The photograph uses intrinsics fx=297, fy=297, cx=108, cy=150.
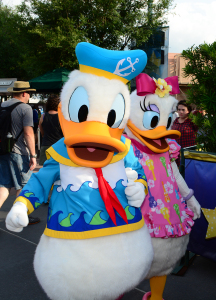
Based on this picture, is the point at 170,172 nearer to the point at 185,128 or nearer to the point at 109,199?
the point at 109,199

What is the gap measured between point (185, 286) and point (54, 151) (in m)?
1.84

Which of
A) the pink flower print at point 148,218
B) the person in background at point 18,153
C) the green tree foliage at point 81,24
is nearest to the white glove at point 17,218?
the pink flower print at point 148,218

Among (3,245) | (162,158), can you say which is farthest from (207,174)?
(3,245)

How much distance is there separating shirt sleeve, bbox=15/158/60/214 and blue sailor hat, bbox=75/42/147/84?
0.61 m

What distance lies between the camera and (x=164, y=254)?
Result: 2.02 meters

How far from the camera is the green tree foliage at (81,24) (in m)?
12.0

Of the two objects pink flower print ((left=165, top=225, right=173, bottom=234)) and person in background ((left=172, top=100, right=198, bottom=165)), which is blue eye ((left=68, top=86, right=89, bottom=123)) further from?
person in background ((left=172, top=100, right=198, bottom=165))

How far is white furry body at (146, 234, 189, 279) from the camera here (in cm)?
201

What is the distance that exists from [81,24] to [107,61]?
37.3 feet

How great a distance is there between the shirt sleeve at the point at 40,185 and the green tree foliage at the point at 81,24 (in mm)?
10728

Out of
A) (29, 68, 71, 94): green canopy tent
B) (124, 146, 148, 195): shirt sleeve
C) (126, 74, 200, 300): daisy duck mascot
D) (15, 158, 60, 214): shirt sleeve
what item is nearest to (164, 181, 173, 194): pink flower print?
(126, 74, 200, 300): daisy duck mascot

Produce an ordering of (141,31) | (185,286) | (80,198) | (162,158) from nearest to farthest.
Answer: (80,198) < (162,158) < (185,286) < (141,31)

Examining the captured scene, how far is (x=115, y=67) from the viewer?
66.8 inches

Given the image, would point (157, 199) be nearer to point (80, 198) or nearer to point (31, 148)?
point (80, 198)
